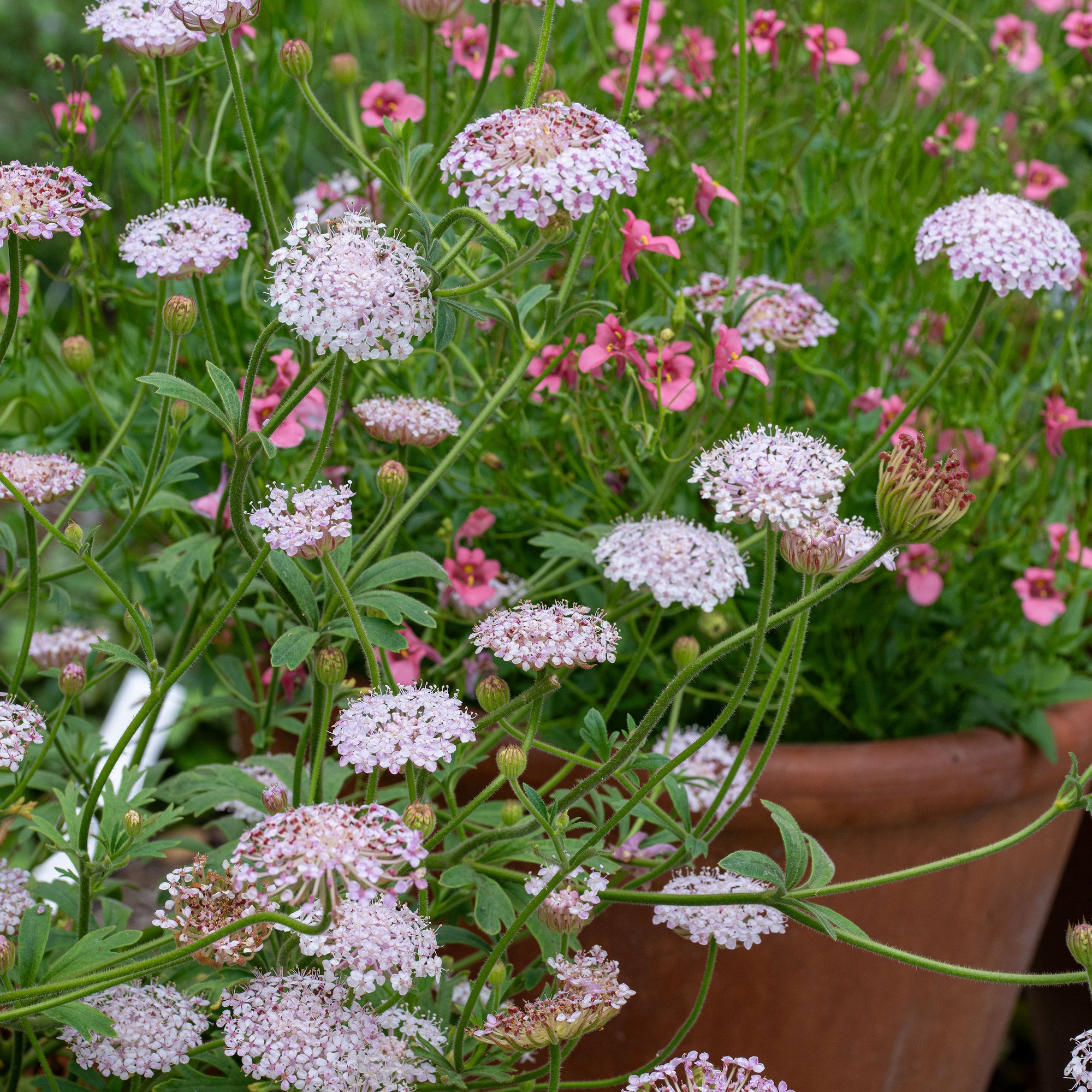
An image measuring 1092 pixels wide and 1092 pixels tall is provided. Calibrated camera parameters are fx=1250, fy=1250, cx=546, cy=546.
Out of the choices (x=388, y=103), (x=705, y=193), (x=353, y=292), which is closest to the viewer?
(x=353, y=292)

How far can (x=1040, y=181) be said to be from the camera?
1258 millimetres

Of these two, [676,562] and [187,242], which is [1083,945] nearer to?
[676,562]

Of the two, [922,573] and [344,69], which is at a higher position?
[344,69]

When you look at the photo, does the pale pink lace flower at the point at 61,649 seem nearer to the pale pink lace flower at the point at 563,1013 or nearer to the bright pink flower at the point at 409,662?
the bright pink flower at the point at 409,662

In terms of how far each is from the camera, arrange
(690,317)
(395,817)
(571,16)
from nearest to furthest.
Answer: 1. (395,817)
2. (690,317)
3. (571,16)

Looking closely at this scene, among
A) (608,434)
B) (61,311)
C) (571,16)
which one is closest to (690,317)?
(608,434)

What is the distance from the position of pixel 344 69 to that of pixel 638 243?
0.33 m

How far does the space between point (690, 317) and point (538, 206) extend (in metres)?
0.30

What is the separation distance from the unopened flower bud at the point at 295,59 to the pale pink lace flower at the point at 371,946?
464 millimetres

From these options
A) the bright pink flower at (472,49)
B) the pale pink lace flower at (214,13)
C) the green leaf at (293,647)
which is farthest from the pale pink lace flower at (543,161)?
the bright pink flower at (472,49)

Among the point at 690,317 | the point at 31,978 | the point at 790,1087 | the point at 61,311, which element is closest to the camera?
the point at 31,978

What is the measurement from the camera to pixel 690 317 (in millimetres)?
884

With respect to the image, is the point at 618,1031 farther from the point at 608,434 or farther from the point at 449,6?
the point at 449,6

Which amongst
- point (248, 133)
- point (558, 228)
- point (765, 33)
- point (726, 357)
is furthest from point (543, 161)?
point (765, 33)
